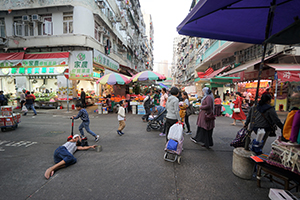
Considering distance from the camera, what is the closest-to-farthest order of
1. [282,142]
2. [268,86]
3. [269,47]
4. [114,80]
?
[282,142], [269,47], [114,80], [268,86]

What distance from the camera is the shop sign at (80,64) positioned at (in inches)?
529

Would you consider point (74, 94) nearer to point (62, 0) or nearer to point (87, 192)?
point (62, 0)

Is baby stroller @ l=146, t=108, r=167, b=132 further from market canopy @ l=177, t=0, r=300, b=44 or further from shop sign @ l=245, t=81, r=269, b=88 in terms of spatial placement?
shop sign @ l=245, t=81, r=269, b=88

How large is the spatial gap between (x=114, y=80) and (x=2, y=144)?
7446 millimetres

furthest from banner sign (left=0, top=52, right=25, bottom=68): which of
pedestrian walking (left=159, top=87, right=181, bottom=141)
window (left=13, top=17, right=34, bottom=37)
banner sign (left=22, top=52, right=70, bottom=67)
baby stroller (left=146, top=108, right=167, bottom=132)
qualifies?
pedestrian walking (left=159, top=87, right=181, bottom=141)

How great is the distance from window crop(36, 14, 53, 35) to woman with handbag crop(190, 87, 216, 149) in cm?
1534

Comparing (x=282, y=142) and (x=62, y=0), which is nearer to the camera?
(x=282, y=142)

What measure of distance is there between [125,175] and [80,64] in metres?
12.8

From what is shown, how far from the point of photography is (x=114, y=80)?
11.5 m

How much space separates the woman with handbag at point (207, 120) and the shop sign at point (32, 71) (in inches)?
526

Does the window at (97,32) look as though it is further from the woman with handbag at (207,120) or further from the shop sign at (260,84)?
the shop sign at (260,84)

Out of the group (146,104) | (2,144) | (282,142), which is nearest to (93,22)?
(146,104)

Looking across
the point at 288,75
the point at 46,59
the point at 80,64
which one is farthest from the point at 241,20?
the point at 46,59

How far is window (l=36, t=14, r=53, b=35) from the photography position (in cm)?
1336
